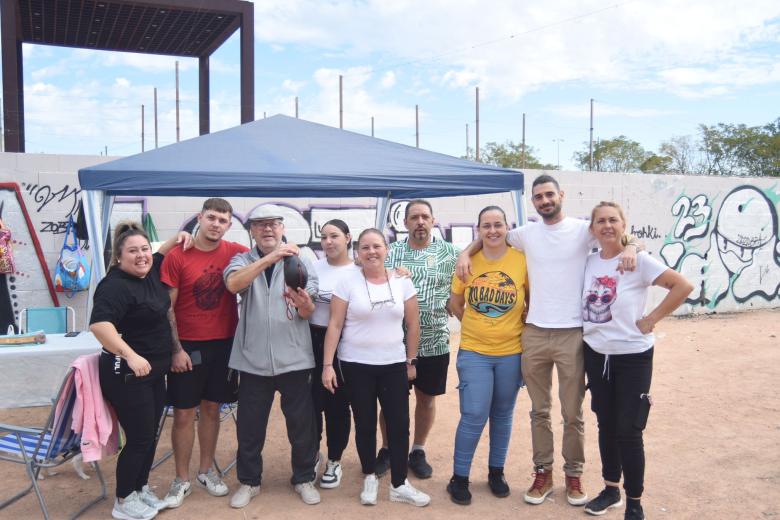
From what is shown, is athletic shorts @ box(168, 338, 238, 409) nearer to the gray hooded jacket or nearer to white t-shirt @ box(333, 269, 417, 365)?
the gray hooded jacket

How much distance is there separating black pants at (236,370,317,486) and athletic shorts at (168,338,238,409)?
11 centimetres

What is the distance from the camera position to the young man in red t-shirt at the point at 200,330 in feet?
10.6

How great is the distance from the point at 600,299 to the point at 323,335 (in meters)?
1.47

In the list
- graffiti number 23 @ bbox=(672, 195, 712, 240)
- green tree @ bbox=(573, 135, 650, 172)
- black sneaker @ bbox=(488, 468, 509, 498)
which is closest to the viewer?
black sneaker @ bbox=(488, 468, 509, 498)

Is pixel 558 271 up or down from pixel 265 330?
up

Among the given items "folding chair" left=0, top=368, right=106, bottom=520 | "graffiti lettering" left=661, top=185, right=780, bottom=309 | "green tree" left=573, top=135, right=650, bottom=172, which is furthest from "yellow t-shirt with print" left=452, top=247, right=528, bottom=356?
"green tree" left=573, top=135, right=650, bottom=172

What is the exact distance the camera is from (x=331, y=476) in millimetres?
3555

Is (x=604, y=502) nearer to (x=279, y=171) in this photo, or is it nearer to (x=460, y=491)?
(x=460, y=491)

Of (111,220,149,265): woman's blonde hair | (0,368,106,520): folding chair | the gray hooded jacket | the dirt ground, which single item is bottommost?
the dirt ground

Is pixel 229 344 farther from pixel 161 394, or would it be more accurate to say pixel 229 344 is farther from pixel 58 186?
pixel 58 186

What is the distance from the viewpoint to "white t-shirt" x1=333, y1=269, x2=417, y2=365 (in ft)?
10.6

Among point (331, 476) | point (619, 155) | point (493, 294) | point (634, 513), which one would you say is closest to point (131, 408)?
point (331, 476)

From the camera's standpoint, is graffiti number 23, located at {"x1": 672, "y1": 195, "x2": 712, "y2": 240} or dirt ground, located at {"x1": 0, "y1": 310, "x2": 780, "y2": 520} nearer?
dirt ground, located at {"x1": 0, "y1": 310, "x2": 780, "y2": 520}

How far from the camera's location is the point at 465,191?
13.6 ft
